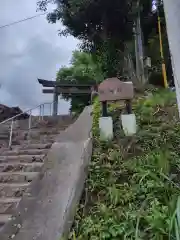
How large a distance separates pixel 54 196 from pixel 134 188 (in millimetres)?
895

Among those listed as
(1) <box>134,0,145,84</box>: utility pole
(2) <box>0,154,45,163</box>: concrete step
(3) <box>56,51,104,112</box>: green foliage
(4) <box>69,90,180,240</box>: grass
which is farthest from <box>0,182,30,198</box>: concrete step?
(3) <box>56,51,104,112</box>: green foliage

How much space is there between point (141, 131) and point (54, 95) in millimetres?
9755

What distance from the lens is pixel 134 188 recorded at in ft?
9.69

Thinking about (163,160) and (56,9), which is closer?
(163,160)

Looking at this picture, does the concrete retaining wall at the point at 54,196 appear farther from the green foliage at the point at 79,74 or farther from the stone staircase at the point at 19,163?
the green foliage at the point at 79,74

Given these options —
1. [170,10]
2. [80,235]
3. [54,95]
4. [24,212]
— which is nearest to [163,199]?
[80,235]

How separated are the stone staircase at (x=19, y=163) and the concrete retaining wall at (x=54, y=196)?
21 cm

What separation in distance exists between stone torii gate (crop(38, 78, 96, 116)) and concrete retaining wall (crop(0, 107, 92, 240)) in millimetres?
9445

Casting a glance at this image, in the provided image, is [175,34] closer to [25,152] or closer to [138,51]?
[25,152]

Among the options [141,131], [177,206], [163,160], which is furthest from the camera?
[141,131]

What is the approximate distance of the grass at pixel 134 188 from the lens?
2.41 meters

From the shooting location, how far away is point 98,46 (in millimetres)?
11273

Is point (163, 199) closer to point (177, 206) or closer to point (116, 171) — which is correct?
point (177, 206)

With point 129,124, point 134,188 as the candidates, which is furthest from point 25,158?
point 134,188
